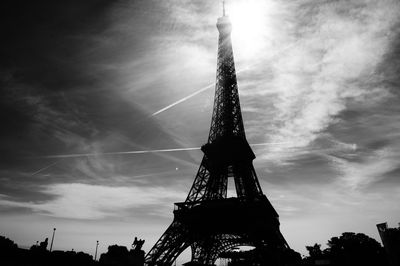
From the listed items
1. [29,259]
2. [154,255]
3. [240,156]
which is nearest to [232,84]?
[240,156]

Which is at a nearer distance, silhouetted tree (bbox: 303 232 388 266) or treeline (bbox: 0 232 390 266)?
treeline (bbox: 0 232 390 266)

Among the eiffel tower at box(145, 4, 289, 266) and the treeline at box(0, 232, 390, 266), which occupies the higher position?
the eiffel tower at box(145, 4, 289, 266)

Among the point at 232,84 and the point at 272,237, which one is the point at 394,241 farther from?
the point at 232,84

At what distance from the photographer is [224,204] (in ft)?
111

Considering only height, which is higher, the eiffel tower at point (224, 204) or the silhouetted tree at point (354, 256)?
the eiffel tower at point (224, 204)

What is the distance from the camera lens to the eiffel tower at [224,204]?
32.9 metres

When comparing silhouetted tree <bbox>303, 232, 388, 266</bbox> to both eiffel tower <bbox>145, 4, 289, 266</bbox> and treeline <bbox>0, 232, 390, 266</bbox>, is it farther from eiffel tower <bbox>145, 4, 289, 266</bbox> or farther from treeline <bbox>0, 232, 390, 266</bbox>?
eiffel tower <bbox>145, 4, 289, 266</bbox>

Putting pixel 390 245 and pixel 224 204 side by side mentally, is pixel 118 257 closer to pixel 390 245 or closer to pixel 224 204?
pixel 224 204

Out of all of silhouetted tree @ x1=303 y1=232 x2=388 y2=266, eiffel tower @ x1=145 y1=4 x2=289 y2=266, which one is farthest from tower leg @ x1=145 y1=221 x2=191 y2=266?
silhouetted tree @ x1=303 y1=232 x2=388 y2=266

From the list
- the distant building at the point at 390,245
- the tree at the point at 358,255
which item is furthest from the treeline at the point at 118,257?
the distant building at the point at 390,245

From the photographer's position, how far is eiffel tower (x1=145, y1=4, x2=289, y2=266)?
108 ft

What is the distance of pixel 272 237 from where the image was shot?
3300 cm

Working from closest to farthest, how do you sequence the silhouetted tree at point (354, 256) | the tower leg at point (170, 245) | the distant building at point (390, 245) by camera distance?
the distant building at point (390, 245)
the tower leg at point (170, 245)
the silhouetted tree at point (354, 256)

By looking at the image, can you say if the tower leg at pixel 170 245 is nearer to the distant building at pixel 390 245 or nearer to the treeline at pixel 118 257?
the treeline at pixel 118 257
